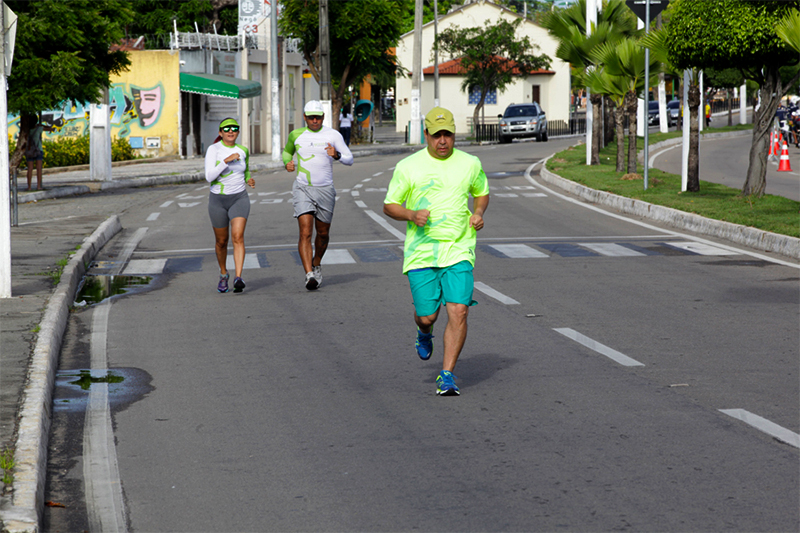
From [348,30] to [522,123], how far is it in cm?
1101

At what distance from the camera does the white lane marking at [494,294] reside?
33.1ft

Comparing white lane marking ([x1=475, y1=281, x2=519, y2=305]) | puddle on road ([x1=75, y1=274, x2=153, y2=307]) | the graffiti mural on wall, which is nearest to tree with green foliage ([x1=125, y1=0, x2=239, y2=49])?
the graffiti mural on wall

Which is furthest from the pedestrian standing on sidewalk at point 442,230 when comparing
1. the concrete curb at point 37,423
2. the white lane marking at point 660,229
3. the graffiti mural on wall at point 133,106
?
the graffiti mural on wall at point 133,106

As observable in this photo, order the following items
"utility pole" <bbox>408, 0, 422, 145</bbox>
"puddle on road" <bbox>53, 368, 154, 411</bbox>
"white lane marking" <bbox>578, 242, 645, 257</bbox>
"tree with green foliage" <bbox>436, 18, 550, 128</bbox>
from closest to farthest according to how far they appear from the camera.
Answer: "puddle on road" <bbox>53, 368, 154, 411</bbox>, "white lane marking" <bbox>578, 242, 645, 257</bbox>, "utility pole" <bbox>408, 0, 422, 145</bbox>, "tree with green foliage" <bbox>436, 18, 550, 128</bbox>

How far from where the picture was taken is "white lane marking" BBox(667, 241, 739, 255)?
13.5m

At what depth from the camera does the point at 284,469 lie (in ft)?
17.1

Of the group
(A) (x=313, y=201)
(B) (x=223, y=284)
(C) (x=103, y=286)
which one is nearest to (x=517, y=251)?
(A) (x=313, y=201)

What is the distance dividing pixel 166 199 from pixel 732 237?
13472 mm

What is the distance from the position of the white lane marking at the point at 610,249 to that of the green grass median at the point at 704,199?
199cm

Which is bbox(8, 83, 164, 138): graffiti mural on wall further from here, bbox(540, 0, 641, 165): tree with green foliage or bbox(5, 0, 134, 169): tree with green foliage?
bbox(5, 0, 134, 169): tree with green foliage

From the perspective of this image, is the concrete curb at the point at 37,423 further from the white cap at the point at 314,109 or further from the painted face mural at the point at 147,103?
the painted face mural at the point at 147,103

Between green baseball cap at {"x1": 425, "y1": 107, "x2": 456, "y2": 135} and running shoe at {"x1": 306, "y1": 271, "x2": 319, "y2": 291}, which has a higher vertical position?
green baseball cap at {"x1": 425, "y1": 107, "x2": 456, "y2": 135}

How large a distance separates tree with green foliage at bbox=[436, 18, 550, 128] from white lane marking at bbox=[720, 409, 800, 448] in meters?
54.8

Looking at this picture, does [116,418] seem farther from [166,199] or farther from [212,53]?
[212,53]
